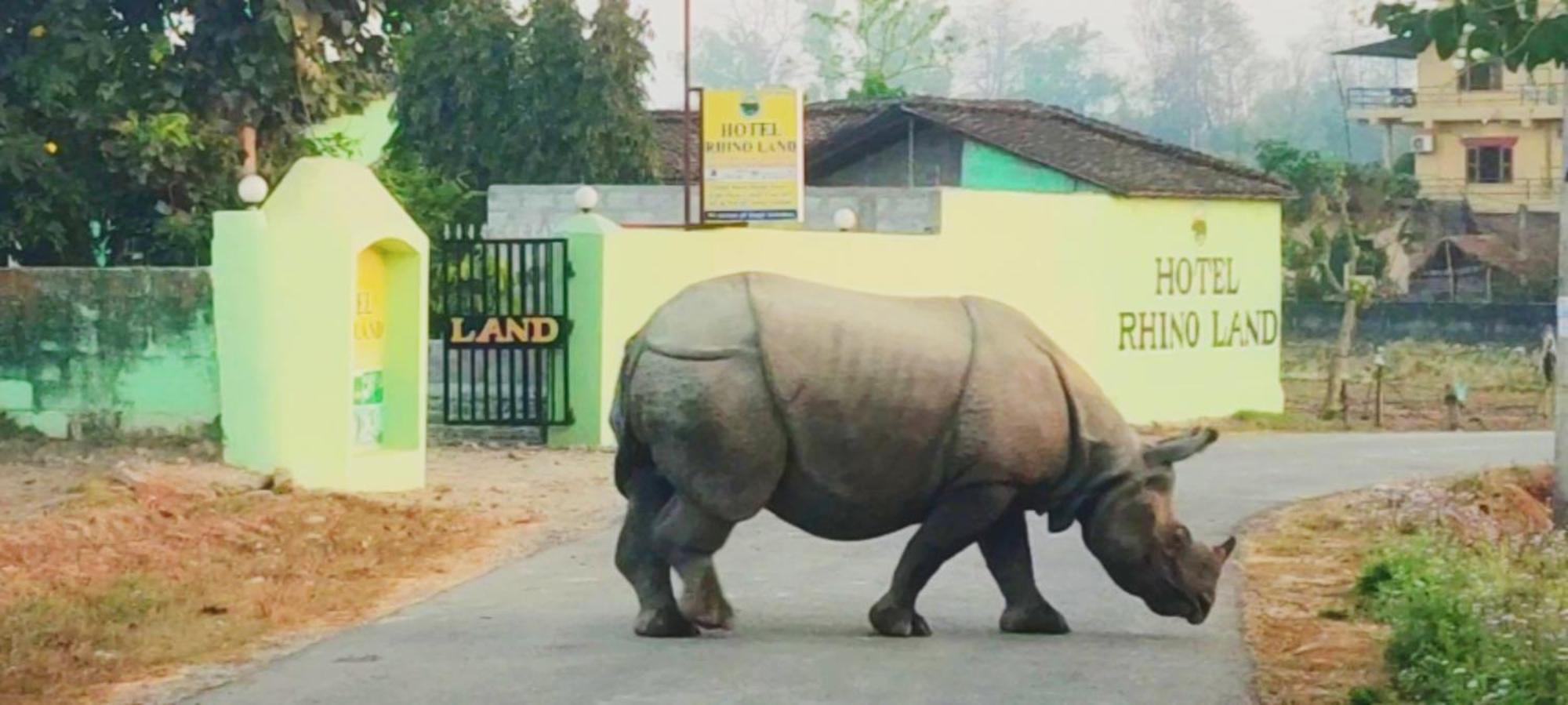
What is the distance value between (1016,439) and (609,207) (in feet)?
58.4

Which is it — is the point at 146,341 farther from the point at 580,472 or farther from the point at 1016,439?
the point at 1016,439

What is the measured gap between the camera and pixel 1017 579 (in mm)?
11305

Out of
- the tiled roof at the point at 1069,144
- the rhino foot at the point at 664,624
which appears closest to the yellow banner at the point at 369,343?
the rhino foot at the point at 664,624

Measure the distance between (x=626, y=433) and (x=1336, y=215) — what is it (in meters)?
36.2

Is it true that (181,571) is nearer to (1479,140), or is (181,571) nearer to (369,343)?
(369,343)

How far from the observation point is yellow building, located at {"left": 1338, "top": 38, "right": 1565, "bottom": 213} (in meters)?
52.4

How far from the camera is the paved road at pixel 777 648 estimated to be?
9.50 metres

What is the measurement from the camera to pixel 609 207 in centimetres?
2830

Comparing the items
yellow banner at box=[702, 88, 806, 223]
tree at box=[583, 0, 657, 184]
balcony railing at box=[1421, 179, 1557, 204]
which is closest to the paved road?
yellow banner at box=[702, 88, 806, 223]

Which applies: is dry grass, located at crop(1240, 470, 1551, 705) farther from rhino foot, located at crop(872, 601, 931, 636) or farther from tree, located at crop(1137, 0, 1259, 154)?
tree, located at crop(1137, 0, 1259, 154)

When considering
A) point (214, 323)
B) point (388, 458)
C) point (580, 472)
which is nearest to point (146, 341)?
point (214, 323)

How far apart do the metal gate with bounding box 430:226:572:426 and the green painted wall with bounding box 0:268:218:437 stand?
501 cm

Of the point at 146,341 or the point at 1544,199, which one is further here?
the point at 1544,199

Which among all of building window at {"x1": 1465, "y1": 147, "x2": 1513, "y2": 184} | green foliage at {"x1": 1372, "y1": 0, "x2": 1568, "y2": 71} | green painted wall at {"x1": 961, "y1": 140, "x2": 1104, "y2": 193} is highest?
building window at {"x1": 1465, "y1": 147, "x2": 1513, "y2": 184}
